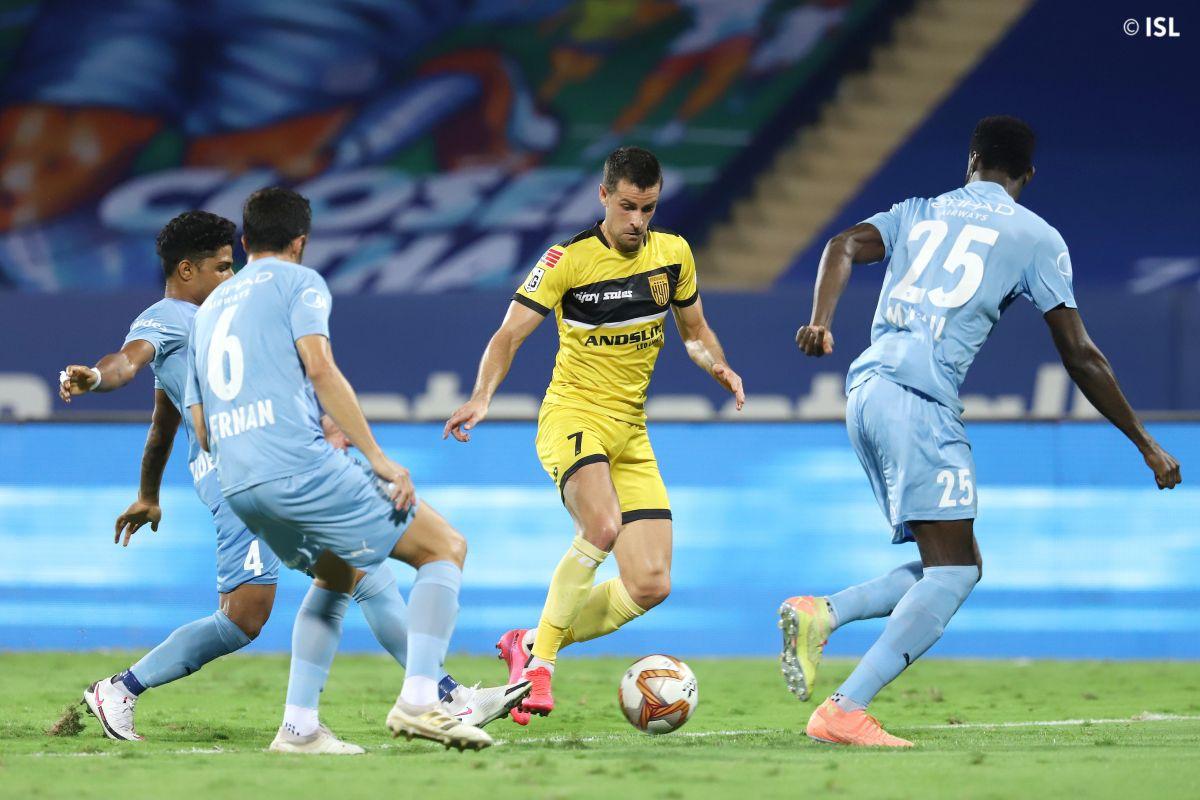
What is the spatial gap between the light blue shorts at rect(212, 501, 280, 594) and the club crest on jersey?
74.2 inches

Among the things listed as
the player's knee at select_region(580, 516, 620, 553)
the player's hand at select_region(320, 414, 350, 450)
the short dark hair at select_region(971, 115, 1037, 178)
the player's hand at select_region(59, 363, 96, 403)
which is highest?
the short dark hair at select_region(971, 115, 1037, 178)

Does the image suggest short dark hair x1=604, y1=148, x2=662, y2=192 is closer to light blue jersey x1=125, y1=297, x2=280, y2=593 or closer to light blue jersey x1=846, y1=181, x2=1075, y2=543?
light blue jersey x1=846, y1=181, x2=1075, y2=543

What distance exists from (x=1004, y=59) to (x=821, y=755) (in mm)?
11321

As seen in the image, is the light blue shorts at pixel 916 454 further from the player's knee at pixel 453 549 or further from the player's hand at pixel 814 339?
the player's knee at pixel 453 549

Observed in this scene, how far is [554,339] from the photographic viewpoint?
1150 centimetres

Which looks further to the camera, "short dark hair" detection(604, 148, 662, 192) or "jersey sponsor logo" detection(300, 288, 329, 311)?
"short dark hair" detection(604, 148, 662, 192)

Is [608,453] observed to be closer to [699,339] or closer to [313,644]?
[699,339]

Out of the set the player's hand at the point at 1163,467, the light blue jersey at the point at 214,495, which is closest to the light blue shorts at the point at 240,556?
the light blue jersey at the point at 214,495

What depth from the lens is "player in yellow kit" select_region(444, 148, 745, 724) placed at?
19.7 ft

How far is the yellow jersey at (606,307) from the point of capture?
20.5 feet

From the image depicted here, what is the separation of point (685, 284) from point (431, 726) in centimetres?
256

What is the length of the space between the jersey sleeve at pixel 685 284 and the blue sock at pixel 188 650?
227 cm

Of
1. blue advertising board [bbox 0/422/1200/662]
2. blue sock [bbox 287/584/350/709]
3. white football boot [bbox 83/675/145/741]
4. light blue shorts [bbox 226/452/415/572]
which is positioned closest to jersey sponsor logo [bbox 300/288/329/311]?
light blue shorts [bbox 226/452/415/572]

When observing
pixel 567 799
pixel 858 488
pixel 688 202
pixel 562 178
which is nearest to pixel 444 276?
pixel 562 178
